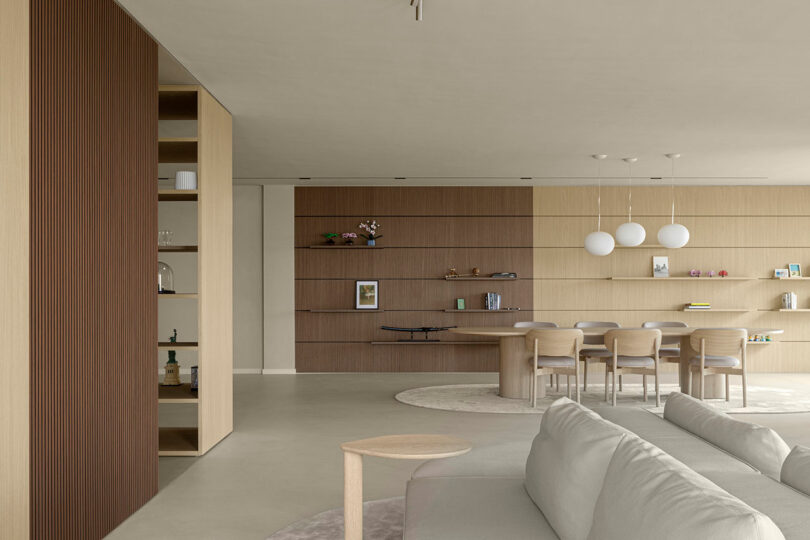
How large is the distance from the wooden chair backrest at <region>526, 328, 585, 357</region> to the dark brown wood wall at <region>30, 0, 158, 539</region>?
13.6ft

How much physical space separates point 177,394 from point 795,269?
8.98 metres

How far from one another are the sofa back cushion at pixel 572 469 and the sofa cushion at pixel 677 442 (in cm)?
38

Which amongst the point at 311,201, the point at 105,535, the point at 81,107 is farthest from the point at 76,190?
the point at 311,201

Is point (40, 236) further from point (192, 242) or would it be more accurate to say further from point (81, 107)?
point (192, 242)

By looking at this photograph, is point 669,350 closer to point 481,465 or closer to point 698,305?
point 698,305

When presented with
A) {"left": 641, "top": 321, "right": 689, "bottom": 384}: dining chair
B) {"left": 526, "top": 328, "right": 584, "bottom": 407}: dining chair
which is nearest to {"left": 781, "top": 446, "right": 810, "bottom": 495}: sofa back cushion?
{"left": 526, "top": 328, "right": 584, "bottom": 407}: dining chair

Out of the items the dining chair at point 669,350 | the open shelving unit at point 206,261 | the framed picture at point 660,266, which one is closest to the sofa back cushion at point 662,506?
the open shelving unit at point 206,261

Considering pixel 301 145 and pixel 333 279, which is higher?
pixel 301 145

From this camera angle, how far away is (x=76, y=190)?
3.30 m

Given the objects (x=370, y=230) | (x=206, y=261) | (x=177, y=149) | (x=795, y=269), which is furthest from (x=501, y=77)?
(x=795, y=269)

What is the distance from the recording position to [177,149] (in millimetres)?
5902

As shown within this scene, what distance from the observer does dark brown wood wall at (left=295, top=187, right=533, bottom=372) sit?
415 inches

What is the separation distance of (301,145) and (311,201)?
3006 mm

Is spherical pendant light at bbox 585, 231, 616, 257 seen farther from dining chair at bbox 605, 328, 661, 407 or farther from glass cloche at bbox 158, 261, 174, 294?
glass cloche at bbox 158, 261, 174, 294
